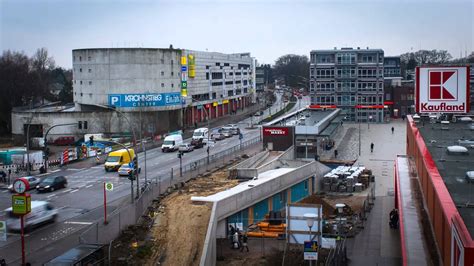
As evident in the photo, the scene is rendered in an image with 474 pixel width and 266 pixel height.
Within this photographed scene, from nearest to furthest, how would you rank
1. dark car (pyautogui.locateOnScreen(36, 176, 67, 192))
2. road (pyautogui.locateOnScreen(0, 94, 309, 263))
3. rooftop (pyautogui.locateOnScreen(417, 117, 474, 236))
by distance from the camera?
1. rooftop (pyautogui.locateOnScreen(417, 117, 474, 236))
2. road (pyautogui.locateOnScreen(0, 94, 309, 263))
3. dark car (pyautogui.locateOnScreen(36, 176, 67, 192))

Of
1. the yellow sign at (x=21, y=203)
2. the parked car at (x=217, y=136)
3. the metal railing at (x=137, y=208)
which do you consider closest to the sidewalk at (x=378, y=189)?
the metal railing at (x=137, y=208)

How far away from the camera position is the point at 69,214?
25219mm

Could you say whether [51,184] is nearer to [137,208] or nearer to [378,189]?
[137,208]

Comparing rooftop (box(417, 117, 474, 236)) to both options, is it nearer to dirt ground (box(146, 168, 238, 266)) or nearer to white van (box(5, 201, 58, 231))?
dirt ground (box(146, 168, 238, 266))

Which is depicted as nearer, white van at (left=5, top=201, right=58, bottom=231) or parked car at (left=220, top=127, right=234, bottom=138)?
white van at (left=5, top=201, right=58, bottom=231)

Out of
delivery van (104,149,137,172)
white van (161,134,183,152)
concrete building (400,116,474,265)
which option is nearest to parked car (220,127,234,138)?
white van (161,134,183,152)

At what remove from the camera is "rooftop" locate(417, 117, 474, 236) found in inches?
509

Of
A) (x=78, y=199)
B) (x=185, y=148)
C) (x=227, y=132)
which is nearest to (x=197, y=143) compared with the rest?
(x=185, y=148)

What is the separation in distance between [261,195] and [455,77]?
31.3 ft

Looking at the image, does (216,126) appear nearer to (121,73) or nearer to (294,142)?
(121,73)

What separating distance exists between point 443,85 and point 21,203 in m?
16.2

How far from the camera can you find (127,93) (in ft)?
203

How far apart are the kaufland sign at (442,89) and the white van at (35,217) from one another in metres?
15.3

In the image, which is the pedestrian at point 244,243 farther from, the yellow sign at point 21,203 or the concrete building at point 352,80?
the concrete building at point 352,80
